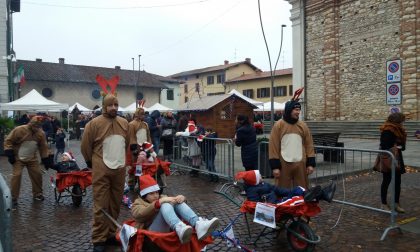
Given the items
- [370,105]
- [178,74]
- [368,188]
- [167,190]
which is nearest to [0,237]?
[167,190]

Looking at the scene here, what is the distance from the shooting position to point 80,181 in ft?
23.9

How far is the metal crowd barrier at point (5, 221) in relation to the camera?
294 centimetres

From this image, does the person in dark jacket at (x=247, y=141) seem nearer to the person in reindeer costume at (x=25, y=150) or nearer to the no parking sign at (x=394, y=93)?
the no parking sign at (x=394, y=93)

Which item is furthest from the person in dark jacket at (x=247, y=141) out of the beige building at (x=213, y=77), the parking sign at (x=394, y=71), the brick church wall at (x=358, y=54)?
the beige building at (x=213, y=77)

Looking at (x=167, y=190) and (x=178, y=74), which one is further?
(x=178, y=74)

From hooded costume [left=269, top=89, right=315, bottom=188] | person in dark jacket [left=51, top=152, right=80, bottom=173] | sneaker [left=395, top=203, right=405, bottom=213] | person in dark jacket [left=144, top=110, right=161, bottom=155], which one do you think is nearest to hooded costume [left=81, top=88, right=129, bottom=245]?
hooded costume [left=269, top=89, right=315, bottom=188]

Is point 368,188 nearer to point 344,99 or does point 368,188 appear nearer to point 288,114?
point 288,114

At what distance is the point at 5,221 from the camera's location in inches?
117

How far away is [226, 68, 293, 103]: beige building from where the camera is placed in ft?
166

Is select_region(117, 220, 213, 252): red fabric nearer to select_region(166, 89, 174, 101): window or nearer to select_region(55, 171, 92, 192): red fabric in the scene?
select_region(55, 171, 92, 192): red fabric

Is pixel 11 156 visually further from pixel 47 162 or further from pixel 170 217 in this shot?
pixel 170 217

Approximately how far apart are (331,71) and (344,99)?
2.05 m

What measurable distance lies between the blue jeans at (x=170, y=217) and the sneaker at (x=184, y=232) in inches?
3.8

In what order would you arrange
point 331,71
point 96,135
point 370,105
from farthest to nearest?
point 331,71 < point 370,105 < point 96,135
